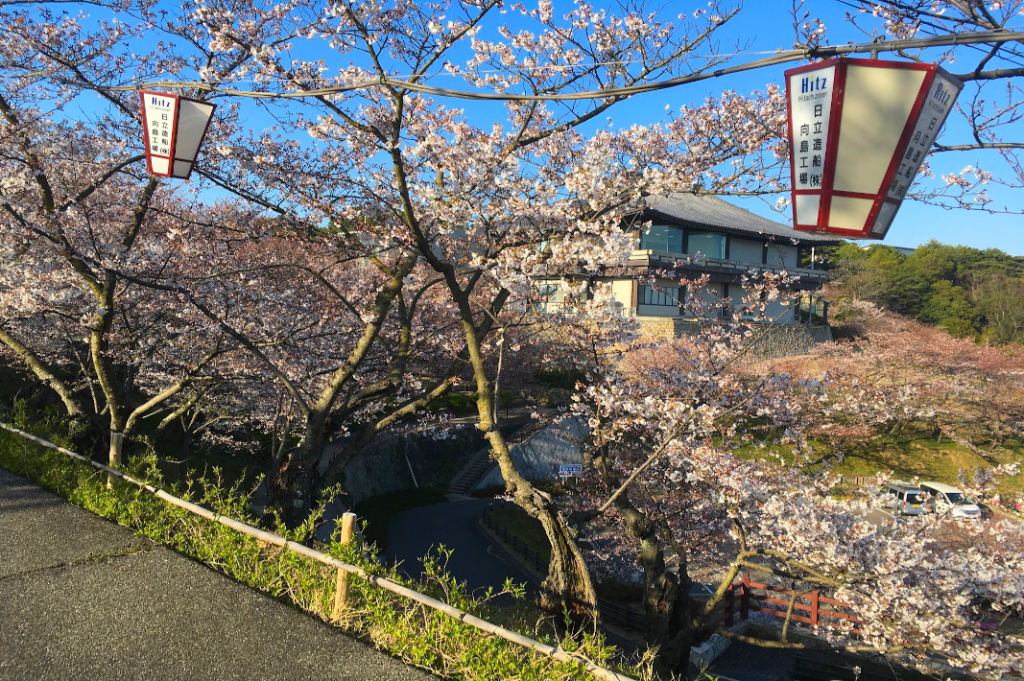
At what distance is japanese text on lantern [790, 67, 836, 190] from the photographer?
137 inches

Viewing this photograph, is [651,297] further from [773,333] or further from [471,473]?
[471,473]

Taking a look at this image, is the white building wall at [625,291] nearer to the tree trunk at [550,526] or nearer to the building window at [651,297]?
the building window at [651,297]

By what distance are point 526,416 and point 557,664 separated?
85.2ft

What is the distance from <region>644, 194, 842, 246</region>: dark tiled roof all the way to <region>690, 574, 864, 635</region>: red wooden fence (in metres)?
16.6

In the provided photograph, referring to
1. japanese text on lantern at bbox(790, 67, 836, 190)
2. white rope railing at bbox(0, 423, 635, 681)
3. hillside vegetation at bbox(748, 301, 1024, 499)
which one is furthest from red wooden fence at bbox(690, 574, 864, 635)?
japanese text on lantern at bbox(790, 67, 836, 190)

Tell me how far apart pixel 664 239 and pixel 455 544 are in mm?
18681

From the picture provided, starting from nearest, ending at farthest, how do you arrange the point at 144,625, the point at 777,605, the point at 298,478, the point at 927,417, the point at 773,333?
1. the point at 144,625
2. the point at 298,478
3. the point at 777,605
4. the point at 927,417
5. the point at 773,333

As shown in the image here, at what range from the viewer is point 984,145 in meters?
4.06

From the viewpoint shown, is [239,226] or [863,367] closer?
[239,226]

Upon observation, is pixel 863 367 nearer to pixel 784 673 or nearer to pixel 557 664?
pixel 784 673

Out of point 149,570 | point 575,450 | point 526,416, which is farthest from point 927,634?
point 526,416

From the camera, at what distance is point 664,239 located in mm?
31391

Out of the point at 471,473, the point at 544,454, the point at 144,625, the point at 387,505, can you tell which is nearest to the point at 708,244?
the point at 544,454

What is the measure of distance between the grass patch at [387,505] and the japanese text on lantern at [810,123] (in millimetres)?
15957
